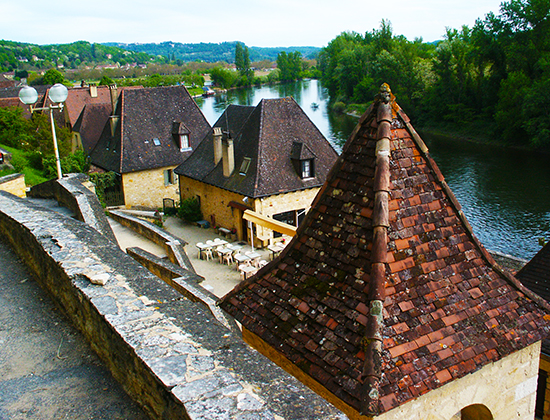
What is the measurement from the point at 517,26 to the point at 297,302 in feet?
198

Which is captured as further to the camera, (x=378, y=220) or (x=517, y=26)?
(x=517, y=26)

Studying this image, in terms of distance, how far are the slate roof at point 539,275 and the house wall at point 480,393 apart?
8.73 metres

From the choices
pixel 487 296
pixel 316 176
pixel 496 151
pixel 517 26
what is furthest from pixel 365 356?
pixel 517 26

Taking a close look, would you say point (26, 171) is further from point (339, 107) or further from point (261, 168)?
point (339, 107)

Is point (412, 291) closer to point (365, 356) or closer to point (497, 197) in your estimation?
point (365, 356)

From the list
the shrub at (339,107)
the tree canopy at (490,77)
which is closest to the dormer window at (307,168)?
the tree canopy at (490,77)

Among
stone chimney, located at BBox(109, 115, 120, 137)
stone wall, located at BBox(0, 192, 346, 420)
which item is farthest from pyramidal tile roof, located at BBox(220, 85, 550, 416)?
stone chimney, located at BBox(109, 115, 120, 137)

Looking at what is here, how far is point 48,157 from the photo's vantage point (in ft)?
90.5

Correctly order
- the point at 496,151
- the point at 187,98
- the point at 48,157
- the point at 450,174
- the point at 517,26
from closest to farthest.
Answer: the point at 48,157 → the point at 187,98 → the point at 450,174 → the point at 496,151 → the point at 517,26

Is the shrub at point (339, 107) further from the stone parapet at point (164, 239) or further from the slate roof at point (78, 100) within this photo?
the stone parapet at point (164, 239)

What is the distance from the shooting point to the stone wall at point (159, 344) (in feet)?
11.0

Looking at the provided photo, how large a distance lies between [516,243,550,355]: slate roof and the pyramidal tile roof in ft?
29.3

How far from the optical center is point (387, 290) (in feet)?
14.3

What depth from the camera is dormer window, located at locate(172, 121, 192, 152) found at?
1228 inches
